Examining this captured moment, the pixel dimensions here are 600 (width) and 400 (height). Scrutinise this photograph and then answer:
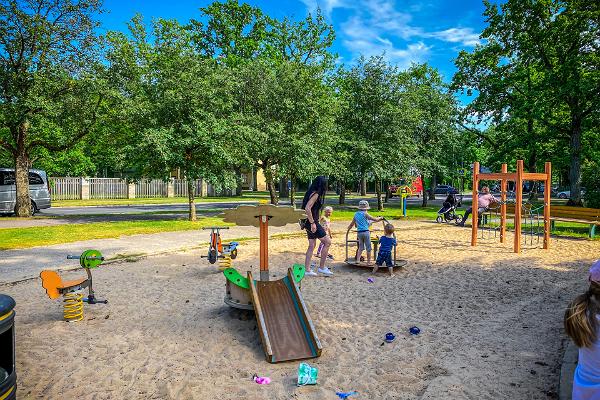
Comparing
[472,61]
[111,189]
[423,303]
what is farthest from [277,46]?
[423,303]

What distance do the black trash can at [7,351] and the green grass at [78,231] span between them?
1074cm

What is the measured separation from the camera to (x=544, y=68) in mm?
29828

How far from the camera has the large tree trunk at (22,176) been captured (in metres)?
20.8

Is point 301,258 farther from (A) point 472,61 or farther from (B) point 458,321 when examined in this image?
(A) point 472,61

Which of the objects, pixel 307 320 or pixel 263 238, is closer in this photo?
pixel 307 320

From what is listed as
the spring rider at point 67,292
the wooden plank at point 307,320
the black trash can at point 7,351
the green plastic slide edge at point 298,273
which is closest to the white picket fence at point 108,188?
the spring rider at point 67,292

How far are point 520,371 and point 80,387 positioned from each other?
4.84 m

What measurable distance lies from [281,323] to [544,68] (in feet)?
104

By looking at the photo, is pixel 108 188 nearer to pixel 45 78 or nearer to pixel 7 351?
pixel 45 78

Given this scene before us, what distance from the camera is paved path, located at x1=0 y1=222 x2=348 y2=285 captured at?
9.82 metres

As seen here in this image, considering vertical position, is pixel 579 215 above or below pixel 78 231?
above

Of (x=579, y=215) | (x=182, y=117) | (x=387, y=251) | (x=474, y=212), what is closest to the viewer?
(x=387, y=251)

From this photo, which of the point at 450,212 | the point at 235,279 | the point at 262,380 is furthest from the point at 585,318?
the point at 450,212

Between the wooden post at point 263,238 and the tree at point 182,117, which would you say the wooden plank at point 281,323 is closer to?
the wooden post at point 263,238
